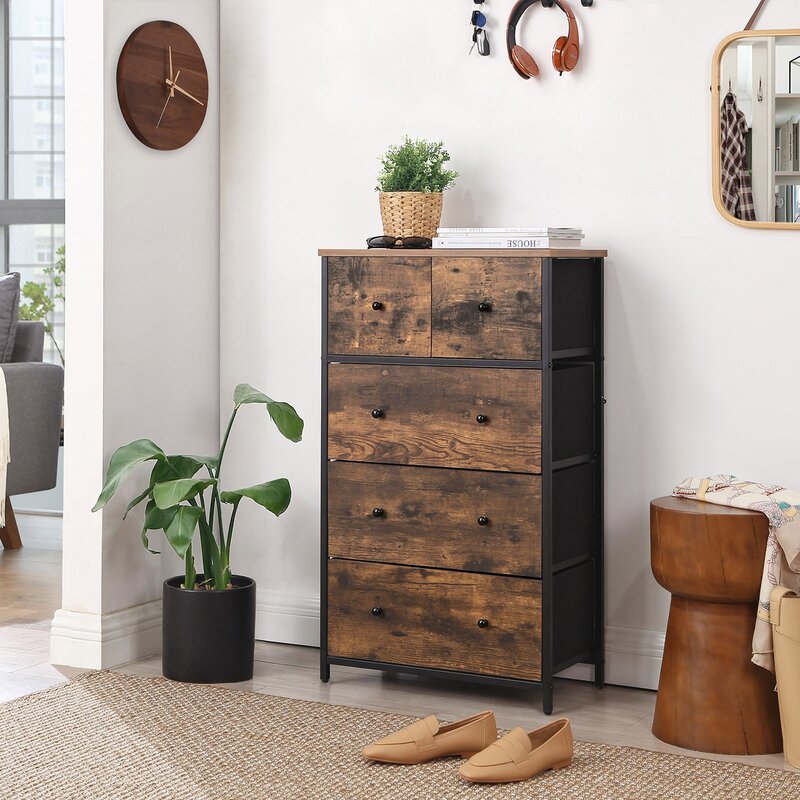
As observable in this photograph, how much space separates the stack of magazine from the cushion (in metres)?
2.21

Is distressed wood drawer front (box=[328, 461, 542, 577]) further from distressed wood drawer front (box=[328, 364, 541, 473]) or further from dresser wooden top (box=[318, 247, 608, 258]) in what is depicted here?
dresser wooden top (box=[318, 247, 608, 258])

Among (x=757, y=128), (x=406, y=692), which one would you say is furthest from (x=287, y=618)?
(x=757, y=128)

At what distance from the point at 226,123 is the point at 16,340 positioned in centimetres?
161

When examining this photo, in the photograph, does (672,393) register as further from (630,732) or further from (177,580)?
(177,580)

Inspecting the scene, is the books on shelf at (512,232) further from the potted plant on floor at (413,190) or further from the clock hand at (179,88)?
the clock hand at (179,88)

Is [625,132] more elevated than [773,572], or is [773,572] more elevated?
[625,132]

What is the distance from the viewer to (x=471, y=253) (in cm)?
278

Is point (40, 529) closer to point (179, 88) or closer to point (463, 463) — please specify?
point (179, 88)

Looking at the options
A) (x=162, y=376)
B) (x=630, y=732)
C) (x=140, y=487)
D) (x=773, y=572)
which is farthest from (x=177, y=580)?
(x=773, y=572)

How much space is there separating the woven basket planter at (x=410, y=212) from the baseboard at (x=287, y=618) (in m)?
1.10

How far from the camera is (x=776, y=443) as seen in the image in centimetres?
287

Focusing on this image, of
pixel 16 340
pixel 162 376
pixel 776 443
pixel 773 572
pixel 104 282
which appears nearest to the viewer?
pixel 773 572

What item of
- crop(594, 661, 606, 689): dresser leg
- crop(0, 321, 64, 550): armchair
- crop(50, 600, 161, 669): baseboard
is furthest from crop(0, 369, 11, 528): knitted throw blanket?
crop(594, 661, 606, 689): dresser leg

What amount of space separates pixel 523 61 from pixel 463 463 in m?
1.05
